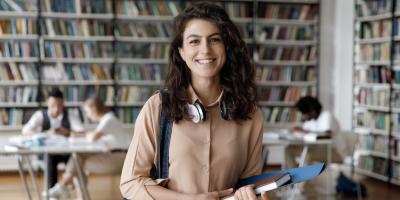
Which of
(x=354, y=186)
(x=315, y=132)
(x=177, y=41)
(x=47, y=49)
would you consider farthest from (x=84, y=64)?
Answer: (x=177, y=41)

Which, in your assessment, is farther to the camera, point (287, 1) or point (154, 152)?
point (287, 1)

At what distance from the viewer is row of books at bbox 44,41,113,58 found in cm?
639

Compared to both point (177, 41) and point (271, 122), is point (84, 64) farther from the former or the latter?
point (177, 41)

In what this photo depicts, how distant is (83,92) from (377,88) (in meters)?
3.66

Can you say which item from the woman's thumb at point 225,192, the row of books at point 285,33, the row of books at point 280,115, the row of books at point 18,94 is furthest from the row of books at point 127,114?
the woman's thumb at point 225,192

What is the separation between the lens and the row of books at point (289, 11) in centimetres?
700

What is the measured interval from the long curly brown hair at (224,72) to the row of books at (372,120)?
5076 millimetres

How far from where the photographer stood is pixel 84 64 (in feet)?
21.4

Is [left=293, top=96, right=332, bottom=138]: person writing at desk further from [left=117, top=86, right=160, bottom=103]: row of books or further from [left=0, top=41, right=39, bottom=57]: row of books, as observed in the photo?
[left=0, top=41, right=39, bottom=57]: row of books

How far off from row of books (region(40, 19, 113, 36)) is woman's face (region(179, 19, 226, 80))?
5.36m

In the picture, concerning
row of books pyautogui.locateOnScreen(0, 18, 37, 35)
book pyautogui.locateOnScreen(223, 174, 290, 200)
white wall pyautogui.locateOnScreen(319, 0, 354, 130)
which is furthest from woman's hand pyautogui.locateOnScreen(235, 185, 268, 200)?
white wall pyautogui.locateOnScreen(319, 0, 354, 130)

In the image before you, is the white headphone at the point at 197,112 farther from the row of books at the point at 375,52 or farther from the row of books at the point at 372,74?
the row of books at the point at 375,52

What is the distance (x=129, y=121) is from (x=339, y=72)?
295 cm

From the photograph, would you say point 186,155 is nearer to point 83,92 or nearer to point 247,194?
point 247,194
